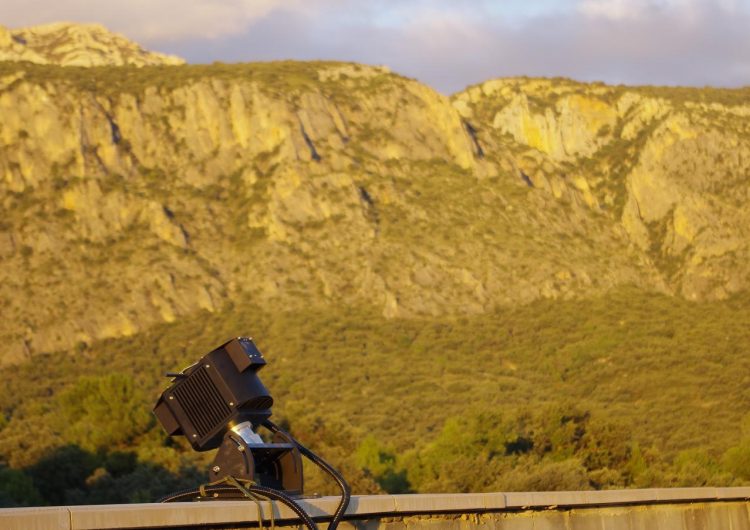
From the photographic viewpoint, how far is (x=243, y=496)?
6266mm

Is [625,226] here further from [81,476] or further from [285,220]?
[81,476]

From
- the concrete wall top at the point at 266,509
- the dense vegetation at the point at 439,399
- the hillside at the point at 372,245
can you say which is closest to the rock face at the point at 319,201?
the hillside at the point at 372,245

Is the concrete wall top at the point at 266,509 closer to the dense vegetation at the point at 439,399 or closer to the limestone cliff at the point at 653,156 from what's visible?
the dense vegetation at the point at 439,399

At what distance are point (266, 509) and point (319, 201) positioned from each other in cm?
8115

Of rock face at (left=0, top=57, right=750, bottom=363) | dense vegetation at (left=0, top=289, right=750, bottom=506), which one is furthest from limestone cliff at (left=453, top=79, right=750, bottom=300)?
dense vegetation at (left=0, top=289, right=750, bottom=506)

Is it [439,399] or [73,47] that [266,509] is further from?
[73,47]

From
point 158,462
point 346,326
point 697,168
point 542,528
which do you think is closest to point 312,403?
point 346,326

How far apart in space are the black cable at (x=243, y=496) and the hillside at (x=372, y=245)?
4789 cm

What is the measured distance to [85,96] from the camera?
91.9m

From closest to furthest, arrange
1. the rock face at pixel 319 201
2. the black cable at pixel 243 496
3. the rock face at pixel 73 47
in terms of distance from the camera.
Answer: the black cable at pixel 243 496 < the rock face at pixel 319 201 < the rock face at pixel 73 47

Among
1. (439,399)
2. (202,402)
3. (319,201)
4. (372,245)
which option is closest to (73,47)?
(319,201)

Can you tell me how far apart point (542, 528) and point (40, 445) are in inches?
1247

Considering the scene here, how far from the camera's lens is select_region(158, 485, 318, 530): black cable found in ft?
19.3

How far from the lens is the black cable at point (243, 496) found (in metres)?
5.89
